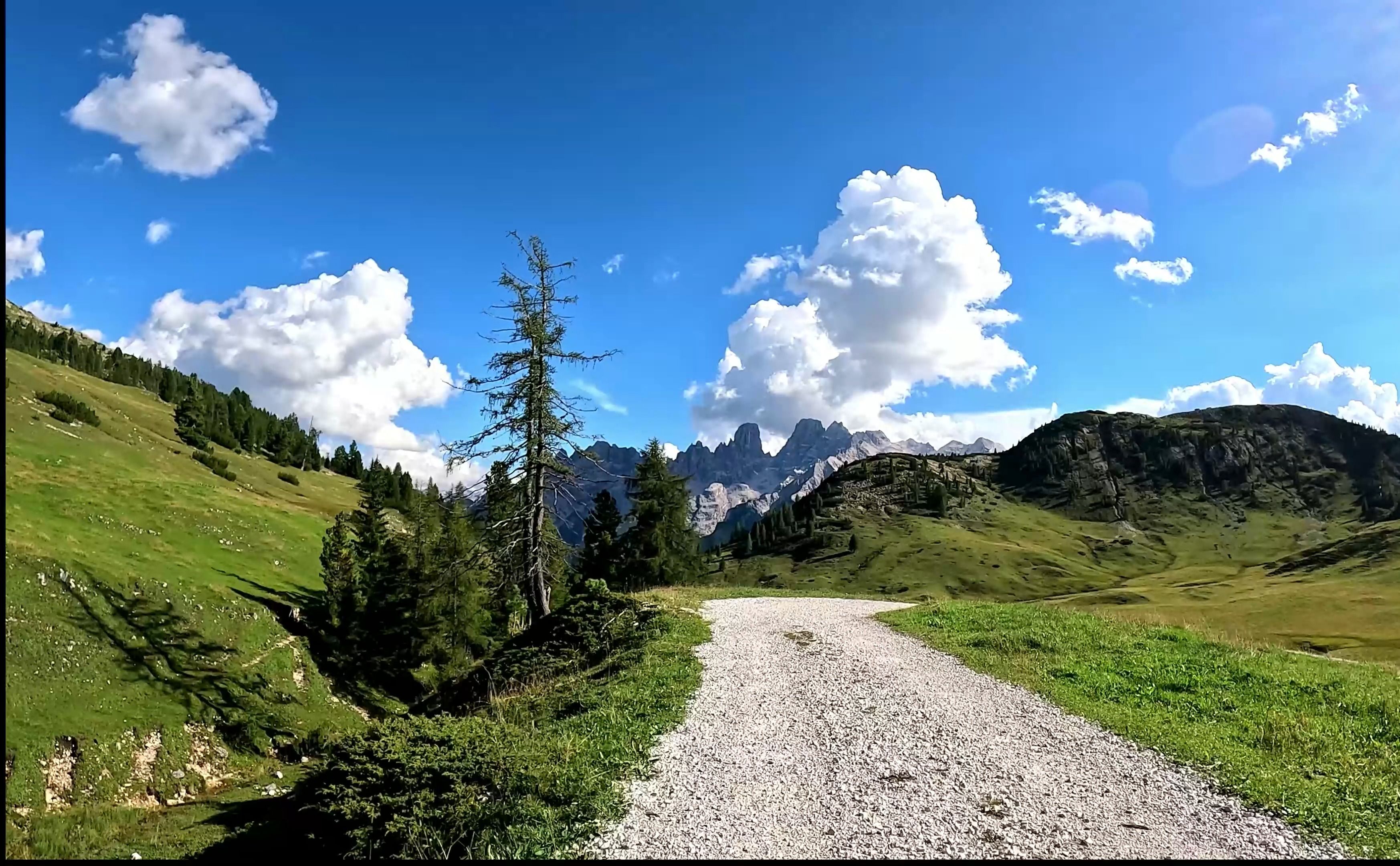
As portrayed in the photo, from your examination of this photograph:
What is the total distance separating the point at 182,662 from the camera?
42.5m

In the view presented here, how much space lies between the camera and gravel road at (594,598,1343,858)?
10.8m

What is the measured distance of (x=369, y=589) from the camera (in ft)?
197

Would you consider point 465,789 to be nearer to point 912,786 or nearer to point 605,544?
point 912,786

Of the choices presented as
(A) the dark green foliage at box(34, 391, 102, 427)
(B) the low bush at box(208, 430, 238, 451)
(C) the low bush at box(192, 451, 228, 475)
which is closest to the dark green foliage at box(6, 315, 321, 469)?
(B) the low bush at box(208, 430, 238, 451)

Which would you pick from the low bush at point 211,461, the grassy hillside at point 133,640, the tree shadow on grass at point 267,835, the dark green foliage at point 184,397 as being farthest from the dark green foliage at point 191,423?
the tree shadow on grass at point 267,835

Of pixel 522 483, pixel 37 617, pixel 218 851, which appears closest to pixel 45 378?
pixel 37 617

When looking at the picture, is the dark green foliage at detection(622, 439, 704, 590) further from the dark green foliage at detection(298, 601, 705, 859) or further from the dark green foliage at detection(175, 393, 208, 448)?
the dark green foliage at detection(175, 393, 208, 448)

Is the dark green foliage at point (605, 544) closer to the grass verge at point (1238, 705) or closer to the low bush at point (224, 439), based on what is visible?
the grass verge at point (1238, 705)

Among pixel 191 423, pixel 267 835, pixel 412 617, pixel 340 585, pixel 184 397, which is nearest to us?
pixel 267 835

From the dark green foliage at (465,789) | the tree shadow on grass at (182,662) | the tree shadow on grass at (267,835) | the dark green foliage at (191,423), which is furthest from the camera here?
the dark green foliage at (191,423)

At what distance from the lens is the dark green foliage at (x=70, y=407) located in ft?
305

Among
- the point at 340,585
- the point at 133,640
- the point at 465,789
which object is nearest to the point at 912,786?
the point at 465,789

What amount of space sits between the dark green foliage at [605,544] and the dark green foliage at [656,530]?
2.85ft

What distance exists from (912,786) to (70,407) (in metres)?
123
